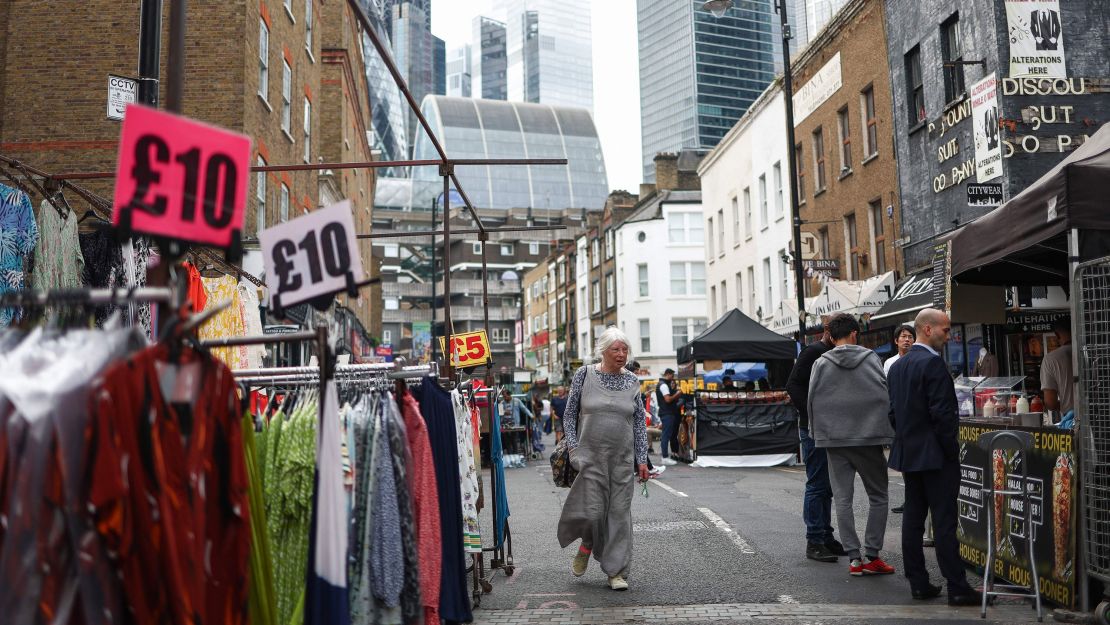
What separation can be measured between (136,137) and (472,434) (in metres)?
4.91

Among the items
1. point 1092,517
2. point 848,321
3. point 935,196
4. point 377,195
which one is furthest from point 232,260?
point 377,195

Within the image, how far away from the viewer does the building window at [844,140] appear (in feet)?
87.3

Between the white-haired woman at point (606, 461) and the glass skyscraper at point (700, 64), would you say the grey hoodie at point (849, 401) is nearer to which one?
the white-haired woman at point (606, 461)

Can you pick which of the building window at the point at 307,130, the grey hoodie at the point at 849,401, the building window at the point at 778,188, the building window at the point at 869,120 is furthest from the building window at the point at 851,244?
the grey hoodie at the point at 849,401

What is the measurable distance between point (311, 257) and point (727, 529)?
A: 23.4 ft

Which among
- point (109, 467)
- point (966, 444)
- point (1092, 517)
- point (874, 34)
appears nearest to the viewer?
point (109, 467)

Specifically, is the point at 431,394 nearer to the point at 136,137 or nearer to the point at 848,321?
the point at 136,137

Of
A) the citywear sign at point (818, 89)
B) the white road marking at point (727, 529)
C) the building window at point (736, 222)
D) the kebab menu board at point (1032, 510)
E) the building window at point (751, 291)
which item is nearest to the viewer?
the kebab menu board at point (1032, 510)

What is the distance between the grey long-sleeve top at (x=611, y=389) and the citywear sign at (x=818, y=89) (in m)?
21.1

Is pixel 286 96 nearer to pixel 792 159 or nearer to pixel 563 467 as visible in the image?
pixel 792 159

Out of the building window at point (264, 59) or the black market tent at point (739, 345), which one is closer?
the black market tent at point (739, 345)

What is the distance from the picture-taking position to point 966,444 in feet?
A: 25.0

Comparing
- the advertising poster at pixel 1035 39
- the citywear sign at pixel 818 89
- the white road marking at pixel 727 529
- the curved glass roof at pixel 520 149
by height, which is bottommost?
the white road marking at pixel 727 529

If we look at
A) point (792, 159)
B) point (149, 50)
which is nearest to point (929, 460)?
point (149, 50)
